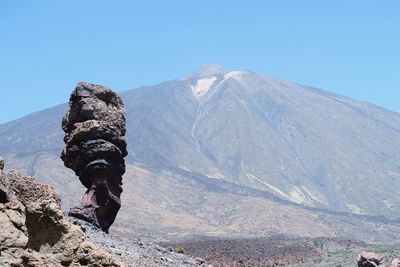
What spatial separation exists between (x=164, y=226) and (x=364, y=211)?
6163 centimetres

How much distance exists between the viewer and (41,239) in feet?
17.0

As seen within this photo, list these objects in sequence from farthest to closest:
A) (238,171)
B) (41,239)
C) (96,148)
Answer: (238,171) < (96,148) < (41,239)

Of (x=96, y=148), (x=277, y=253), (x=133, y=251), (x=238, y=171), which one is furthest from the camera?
(x=238, y=171)

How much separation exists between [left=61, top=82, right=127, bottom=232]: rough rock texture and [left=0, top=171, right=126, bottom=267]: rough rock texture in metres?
11.5

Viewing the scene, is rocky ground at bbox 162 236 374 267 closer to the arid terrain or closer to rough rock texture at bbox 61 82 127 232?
the arid terrain

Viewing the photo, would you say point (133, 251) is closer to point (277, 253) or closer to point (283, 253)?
point (277, 253)

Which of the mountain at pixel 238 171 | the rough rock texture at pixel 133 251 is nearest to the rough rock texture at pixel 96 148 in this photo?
the rough rock texture at pixel 133 251

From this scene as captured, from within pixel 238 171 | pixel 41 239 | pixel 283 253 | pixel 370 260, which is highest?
pixel 41 239

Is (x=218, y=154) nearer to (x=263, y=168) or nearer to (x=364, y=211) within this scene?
(x=263, y=168)

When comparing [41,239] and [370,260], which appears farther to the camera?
[370,260]

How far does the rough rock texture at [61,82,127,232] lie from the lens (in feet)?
55.7

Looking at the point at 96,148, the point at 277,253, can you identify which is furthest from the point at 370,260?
the point at 277,253

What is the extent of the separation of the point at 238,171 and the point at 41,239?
149 metres

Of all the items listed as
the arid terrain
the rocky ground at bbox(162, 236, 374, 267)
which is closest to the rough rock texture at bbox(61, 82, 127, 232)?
the rocky ground at bbox(162, 236, 374, 267)
